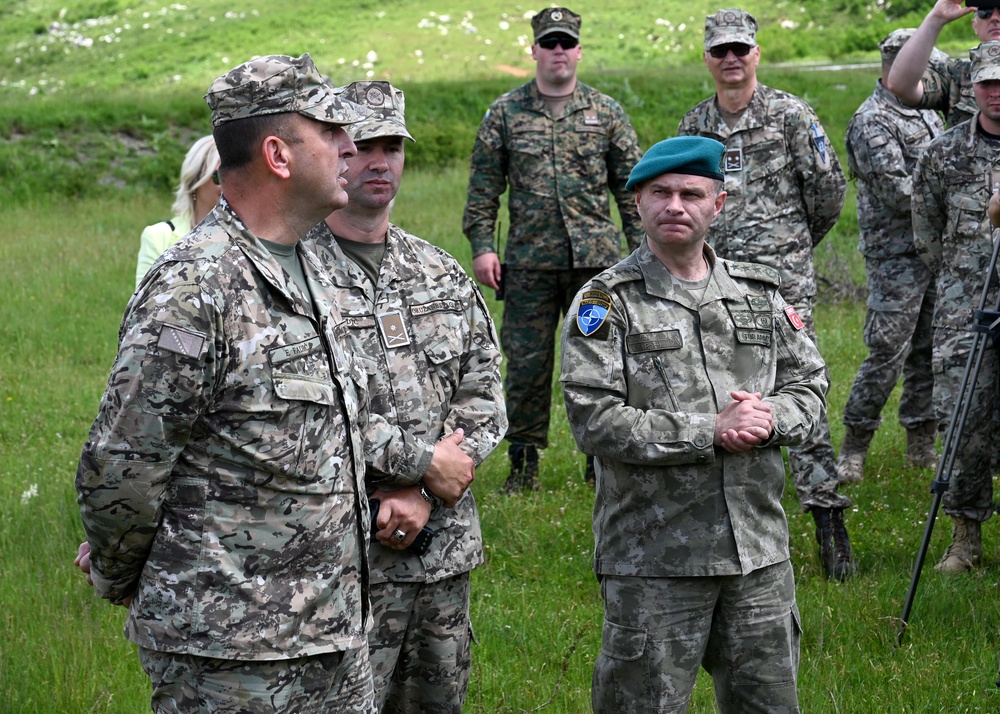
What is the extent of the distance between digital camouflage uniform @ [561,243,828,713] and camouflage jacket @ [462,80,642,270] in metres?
3.24

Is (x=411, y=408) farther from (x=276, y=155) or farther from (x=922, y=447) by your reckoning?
(x=922, y=447)

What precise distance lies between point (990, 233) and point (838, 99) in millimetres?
17680

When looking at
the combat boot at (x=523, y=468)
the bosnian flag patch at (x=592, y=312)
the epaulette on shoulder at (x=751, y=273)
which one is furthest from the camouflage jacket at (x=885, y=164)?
the bosnian flag patch at (x=592, y=312)

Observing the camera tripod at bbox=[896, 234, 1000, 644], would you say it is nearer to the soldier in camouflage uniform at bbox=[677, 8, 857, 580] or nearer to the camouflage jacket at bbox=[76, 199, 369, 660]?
the soldier in camouflage uniform at bbox=[677, 8, 857, 580]

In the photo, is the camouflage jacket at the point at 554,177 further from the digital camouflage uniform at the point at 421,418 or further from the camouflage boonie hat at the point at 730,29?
the digital camouflage uniform at the point at 421,418

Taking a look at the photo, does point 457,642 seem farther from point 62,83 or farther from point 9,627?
point 62,83

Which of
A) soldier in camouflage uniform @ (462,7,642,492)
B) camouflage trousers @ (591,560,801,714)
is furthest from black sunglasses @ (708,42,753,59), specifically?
camouflage trousers @ (591,560,801,714)

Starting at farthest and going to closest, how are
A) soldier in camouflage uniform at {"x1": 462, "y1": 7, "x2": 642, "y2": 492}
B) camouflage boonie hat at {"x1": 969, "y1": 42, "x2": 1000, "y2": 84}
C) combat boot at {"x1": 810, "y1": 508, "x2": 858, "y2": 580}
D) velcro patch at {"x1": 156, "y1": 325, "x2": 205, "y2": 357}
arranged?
1. soldier in camouflage uniform at {"x1": 462, "y1": 7, "x2": 642, "y2": 492}
2. combat boot at {"x1": 810, "y1": 508, "x2": 858, "y2": 580}
3. camouflage boonie hat at {"x1": 969, "y1": 42, "x2": 1000, "y2": 84}
4. velcro patch at {"x1": 156, "y1": 325, "x2": 205, "y2": 357}

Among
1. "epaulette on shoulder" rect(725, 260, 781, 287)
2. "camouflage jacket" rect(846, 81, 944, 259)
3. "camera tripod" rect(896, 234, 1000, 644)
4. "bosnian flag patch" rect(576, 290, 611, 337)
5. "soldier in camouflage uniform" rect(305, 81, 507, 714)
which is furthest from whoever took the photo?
"camouflage jacket" rect(846, 81, 944, 259)

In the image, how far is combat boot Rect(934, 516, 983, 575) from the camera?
5.62 metres

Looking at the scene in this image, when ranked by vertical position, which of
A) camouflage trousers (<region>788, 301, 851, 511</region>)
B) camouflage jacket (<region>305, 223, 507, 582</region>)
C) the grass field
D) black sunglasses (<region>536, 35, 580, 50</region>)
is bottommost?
the grass field

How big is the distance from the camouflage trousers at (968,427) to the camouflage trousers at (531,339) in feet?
7.13

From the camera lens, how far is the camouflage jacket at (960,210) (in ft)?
17.8

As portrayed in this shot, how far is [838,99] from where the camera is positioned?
2206cm
